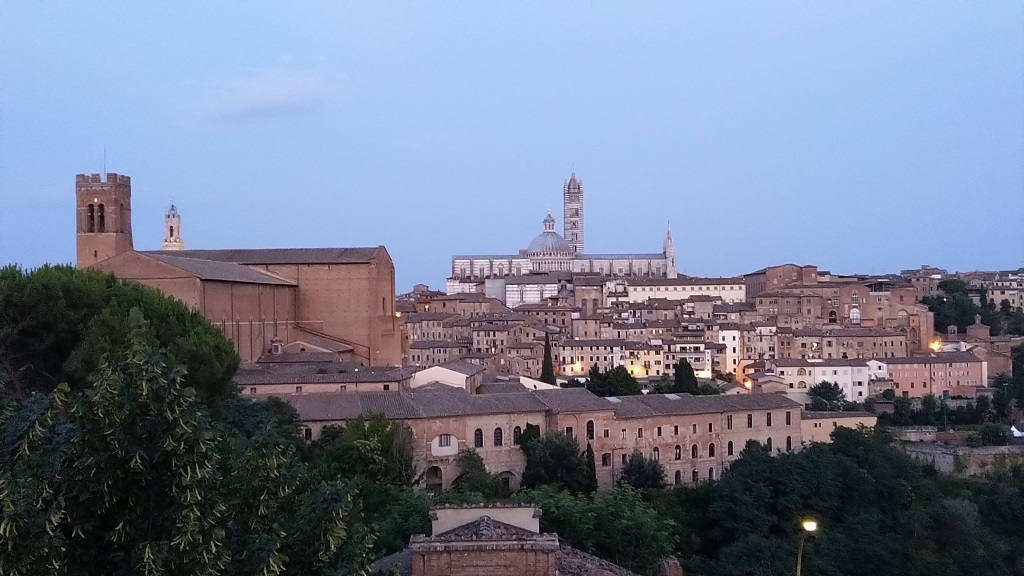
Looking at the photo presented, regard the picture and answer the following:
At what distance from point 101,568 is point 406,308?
56642 millimetres

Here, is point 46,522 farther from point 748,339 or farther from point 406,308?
point 406,308

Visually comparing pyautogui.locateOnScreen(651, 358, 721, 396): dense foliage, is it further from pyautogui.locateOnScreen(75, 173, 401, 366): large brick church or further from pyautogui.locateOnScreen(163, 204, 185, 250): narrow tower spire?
pyautogui.locateOnScreen(163, 204, 185, 250): narrow tower spire

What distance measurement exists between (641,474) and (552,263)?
60.8 metres

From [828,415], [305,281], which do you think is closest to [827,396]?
[828,415]

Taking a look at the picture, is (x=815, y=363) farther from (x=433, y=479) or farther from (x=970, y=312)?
(x=433, y=479)

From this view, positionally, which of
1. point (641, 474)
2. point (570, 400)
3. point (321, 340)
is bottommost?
point (641, 474)

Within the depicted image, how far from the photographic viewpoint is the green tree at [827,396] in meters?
38.8

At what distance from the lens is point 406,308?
61.7 meters

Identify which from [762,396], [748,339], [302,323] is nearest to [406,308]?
[748,339]

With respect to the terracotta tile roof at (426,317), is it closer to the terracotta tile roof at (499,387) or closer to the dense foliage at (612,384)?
the dense foliage at (612,384)

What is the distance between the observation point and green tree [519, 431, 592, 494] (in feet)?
74.5

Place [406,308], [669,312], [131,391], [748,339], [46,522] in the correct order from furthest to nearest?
[406,308]
[669,312]
[748,339]
[131,391]
[46,522]

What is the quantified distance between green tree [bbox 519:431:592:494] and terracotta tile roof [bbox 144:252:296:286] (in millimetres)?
9410

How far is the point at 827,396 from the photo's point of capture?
132 ft
